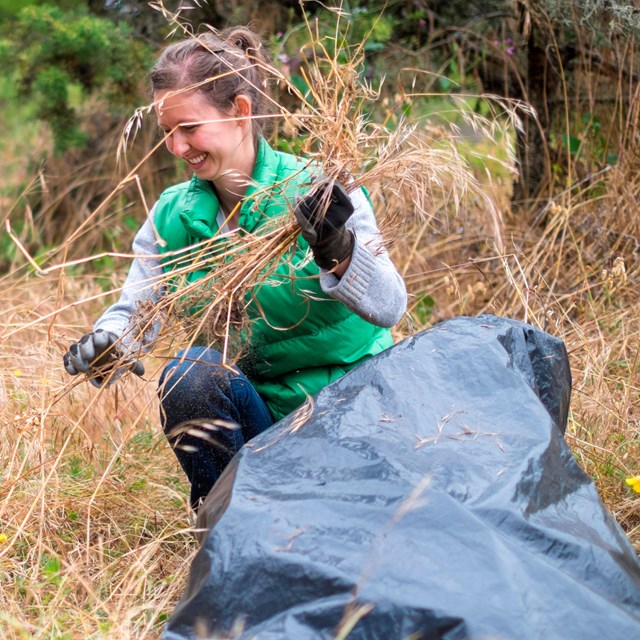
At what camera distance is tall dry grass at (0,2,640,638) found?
170cm

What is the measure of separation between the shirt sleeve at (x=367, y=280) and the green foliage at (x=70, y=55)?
→ 1955mm

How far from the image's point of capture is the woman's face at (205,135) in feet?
6.07

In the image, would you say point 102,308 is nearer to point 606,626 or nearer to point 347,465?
point 347,465

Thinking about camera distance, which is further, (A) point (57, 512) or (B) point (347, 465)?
(A) point (57, 512)

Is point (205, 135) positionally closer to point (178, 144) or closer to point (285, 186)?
point (178, 144)

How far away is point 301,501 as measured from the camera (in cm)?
137

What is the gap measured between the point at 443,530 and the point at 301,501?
0.21 meters

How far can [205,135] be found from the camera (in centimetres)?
185

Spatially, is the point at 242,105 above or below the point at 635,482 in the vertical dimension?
above

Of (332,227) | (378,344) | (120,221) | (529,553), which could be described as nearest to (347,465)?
(529,553)

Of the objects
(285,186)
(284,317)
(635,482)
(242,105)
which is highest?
(242,105)

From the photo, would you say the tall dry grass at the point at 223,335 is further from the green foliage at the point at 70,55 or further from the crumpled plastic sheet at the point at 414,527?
the green foliage at the point at 70,55

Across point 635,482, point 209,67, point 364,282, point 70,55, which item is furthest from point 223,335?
point 70,55

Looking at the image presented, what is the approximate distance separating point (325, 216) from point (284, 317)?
0.39 metres
